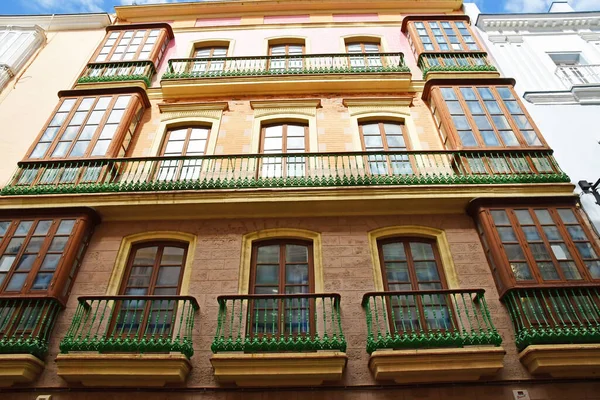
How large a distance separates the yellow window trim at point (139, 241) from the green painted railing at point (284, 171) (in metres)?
1.00

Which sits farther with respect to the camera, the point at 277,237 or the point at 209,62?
the point at 209,62

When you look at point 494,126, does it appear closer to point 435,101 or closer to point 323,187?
point 435,101

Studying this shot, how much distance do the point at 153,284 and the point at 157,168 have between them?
305cm

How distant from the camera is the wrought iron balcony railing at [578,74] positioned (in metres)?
12.0

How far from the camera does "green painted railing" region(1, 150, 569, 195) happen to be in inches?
360

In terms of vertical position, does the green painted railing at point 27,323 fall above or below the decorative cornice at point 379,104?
below

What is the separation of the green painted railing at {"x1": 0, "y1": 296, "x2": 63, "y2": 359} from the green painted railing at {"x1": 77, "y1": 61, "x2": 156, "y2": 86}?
705 centimetres

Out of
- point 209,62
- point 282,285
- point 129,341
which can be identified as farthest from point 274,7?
point 129,341

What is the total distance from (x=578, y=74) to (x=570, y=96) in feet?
4.76

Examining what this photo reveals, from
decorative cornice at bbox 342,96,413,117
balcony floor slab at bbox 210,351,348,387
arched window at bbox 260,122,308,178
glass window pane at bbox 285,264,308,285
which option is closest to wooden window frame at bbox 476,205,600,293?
balcony floor slab at bbox 210,351,348,387

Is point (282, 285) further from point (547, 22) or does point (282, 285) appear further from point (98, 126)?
point (547, 22)

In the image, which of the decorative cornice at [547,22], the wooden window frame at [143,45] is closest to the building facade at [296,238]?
the wooden window frame at [143,45]

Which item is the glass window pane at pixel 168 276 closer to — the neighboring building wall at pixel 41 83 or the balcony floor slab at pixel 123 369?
the balcony floor slab at pixel 123 369

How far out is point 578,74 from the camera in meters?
12.3
